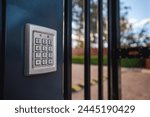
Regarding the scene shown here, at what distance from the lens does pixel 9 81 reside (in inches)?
16.8

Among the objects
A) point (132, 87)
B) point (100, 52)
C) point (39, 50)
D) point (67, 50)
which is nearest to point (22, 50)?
point (39, 50)

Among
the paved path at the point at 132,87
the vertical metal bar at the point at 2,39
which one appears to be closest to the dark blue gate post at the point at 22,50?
the vertical metal bar at the point at 2,39

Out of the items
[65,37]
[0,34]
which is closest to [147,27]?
[65,37]

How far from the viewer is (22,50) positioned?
468 millimetres

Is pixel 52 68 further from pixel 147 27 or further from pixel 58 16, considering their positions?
pixel 147 27

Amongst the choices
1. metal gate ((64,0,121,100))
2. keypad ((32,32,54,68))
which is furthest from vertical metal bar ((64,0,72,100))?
keypad ((32,32,54,68))

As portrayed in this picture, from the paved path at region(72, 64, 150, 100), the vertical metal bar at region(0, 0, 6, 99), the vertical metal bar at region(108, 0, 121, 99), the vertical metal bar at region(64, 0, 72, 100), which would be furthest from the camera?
the paved path at region(72, 64, 150, 100)

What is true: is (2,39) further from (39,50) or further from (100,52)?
(100,52)

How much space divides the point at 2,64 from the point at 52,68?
7.4 inches

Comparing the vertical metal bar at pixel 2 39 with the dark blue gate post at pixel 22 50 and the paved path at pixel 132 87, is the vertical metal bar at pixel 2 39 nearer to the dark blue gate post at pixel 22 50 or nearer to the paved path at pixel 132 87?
the dark blue gate post at pixel 22 50

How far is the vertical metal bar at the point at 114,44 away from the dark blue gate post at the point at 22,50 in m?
0.31

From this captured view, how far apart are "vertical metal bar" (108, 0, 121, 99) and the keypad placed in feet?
1.12

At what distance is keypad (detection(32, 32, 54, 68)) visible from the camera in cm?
50

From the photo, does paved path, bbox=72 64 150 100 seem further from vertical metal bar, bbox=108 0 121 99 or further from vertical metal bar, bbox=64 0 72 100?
vertical metal bar, bbox=64 0 72 100
